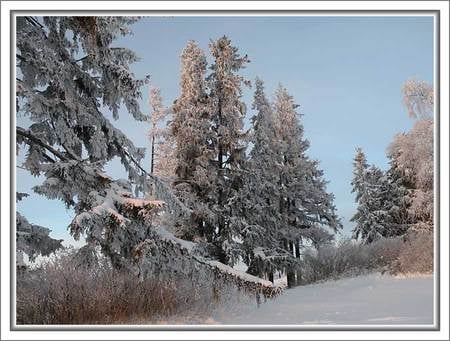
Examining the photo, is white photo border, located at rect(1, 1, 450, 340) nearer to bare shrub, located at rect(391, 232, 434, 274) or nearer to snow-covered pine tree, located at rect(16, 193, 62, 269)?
snow-covered pine tree, located at rect(16, 193, 62, 269)

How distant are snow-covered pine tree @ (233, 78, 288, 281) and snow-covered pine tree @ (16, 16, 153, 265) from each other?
790 cm

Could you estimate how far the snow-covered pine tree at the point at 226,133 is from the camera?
56.4 ft

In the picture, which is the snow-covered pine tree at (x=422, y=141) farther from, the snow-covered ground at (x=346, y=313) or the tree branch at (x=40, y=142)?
the tree branch at (x=40, y=142)

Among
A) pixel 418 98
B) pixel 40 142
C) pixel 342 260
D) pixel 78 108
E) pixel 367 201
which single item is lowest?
pixel 342 260

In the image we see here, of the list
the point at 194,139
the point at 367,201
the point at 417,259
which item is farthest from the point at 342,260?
the point at 367,201

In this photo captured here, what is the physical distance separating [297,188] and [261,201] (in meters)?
5.49

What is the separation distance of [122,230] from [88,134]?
2566 mm

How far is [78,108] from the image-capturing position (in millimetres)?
9594

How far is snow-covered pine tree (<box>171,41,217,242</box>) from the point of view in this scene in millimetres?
17047

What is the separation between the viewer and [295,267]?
69.1ft

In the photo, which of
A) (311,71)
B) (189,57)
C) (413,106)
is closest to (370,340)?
(311,71)

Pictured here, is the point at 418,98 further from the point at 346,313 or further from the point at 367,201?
the point at 346,313

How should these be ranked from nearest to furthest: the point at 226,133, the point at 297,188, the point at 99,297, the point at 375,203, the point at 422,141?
the point at 99,297, the point at 226,133, the point at 422,141, the point at 297,188, the point at 375,203
